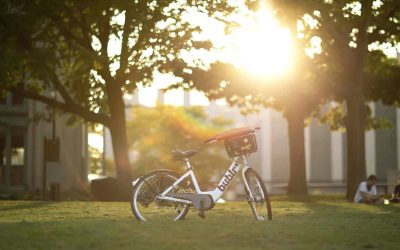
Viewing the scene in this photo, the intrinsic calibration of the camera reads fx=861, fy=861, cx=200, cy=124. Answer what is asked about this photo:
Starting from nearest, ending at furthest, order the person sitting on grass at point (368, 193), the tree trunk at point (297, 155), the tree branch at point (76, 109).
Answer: the person sitting on grass at point (368, 193) → the tree branch at point (76, 109) → the tree trunk at point (297, 155)

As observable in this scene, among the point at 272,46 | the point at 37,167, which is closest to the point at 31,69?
the point at 272,46

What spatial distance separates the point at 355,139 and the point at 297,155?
24.1 ft

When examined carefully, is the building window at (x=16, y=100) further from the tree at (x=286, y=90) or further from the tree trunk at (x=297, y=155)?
the tree trunk at (x=297, y=155)

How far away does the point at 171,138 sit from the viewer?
76.8m

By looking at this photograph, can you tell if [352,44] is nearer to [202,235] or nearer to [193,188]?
→ [193,188]

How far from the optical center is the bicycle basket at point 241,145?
10961 millimetres

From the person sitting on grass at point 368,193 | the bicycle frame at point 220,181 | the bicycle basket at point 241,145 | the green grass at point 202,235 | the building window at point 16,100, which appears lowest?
the green grass at point 202,235

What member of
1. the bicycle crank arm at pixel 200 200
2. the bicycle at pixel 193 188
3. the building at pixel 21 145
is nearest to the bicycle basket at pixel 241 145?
the bicycle at pixel 193 188

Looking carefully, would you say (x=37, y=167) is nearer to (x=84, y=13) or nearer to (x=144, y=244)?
(x=84, y=13)

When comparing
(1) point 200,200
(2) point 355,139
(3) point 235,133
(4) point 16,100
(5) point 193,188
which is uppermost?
(4) point 16,100

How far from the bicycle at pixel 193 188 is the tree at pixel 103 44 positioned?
44.3 feet

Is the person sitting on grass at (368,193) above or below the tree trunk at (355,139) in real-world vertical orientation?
below

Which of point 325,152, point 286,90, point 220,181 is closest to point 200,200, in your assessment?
point 220,181

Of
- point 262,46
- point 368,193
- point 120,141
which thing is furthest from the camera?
point 120,141
